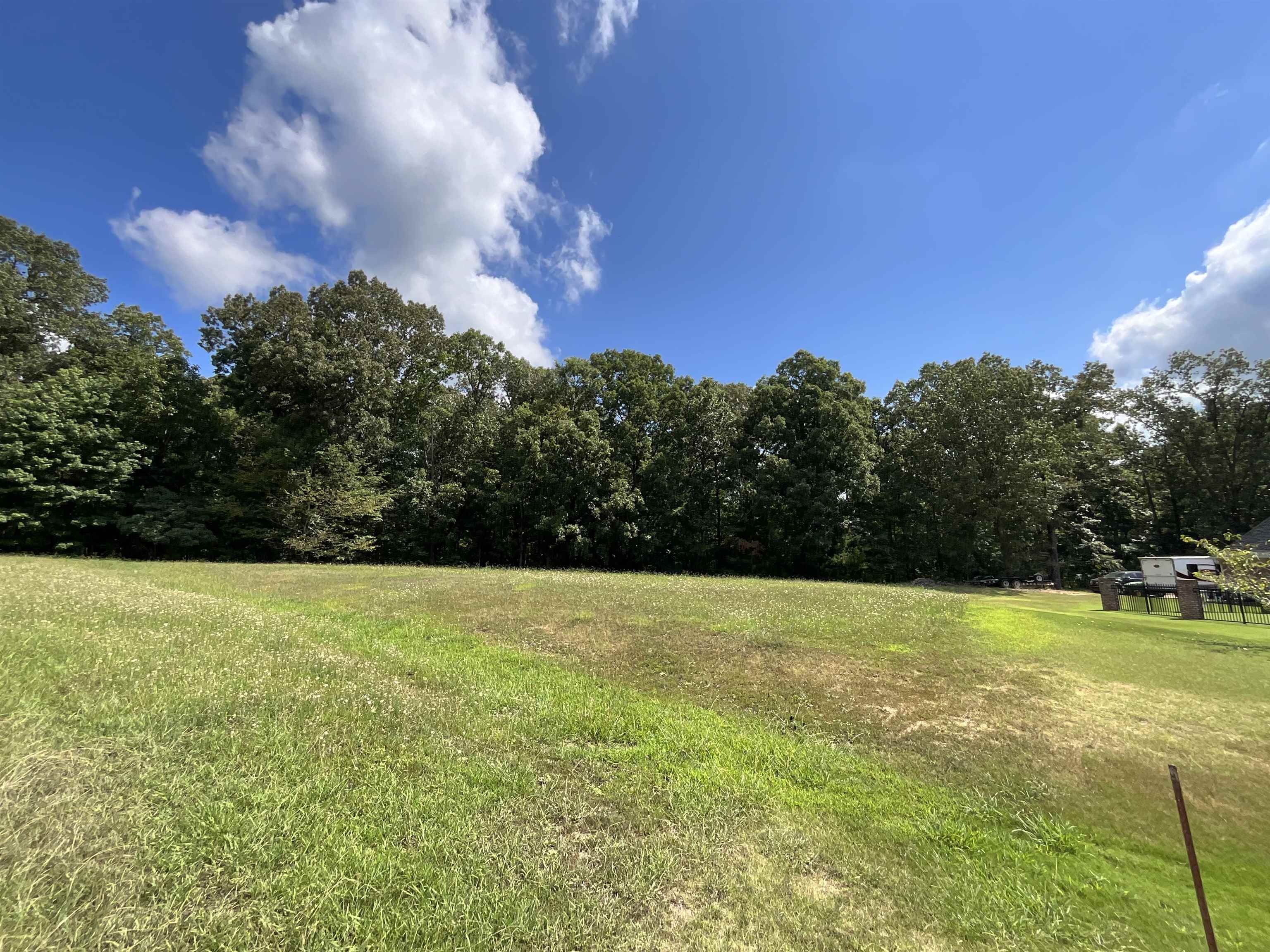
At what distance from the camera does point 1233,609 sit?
54.2 feet

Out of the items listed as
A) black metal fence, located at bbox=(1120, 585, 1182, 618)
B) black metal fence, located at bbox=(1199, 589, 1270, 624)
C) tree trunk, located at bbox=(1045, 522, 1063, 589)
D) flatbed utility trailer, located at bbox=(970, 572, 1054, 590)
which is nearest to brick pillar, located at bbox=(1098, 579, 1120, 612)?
black metal fence, located at bbox=(1120, 585, 1182, 618)

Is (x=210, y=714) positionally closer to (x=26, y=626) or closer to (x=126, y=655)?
(x=126, y=655)

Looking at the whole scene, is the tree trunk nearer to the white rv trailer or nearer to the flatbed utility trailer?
the flatbed utility trailer

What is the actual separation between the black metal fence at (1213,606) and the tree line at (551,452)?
1127cm

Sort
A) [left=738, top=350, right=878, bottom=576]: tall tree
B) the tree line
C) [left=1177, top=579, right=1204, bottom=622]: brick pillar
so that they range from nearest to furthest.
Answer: [left=1177, top=579, right=1204, bottom=622]: brick pillar → the tree line → [left=738, top=350, right=878, bottom=576]: tall tree

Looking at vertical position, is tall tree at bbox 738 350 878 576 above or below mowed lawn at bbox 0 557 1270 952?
above

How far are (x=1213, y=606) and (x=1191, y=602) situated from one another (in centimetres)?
300

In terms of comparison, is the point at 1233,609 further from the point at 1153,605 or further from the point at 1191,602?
→ the point at 1191,602

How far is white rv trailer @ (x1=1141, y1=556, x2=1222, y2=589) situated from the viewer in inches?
1022

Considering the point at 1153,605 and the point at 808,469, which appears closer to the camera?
the point at 1153,605

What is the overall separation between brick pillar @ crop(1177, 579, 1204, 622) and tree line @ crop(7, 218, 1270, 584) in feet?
51.4

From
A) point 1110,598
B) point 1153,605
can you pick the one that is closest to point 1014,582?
point 1153,605

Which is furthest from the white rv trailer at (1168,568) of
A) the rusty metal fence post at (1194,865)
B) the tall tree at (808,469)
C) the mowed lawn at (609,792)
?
the rusty metal fence post at (1194,865)

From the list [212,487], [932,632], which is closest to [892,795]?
[932,632]
